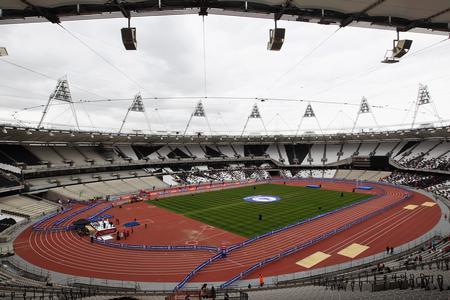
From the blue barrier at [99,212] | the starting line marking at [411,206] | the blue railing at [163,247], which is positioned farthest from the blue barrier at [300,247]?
the blue barrier at [99,212]

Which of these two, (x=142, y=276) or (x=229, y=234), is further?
(x=229, y=234)

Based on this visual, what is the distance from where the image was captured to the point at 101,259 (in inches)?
892

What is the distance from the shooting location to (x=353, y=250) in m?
23.0

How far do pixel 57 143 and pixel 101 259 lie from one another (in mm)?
44157

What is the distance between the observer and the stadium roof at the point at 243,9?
648 cm

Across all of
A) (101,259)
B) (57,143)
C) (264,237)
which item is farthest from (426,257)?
(57,143)

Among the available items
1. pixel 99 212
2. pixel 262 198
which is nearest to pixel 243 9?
pixel 99 212

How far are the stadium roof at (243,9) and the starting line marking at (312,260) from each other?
58.7 ft

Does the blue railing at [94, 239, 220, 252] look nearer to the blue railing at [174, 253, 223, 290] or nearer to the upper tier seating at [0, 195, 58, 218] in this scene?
the blue railing at [174, 253, 223, 290]

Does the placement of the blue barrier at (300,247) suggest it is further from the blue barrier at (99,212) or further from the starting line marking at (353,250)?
the blue barrier at (99,212)

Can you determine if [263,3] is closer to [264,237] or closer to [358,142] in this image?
[264,237]

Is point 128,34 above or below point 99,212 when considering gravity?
above

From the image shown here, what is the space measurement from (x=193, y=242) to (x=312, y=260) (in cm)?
1073

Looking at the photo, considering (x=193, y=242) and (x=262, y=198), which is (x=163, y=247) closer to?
(x=193, y=242)
